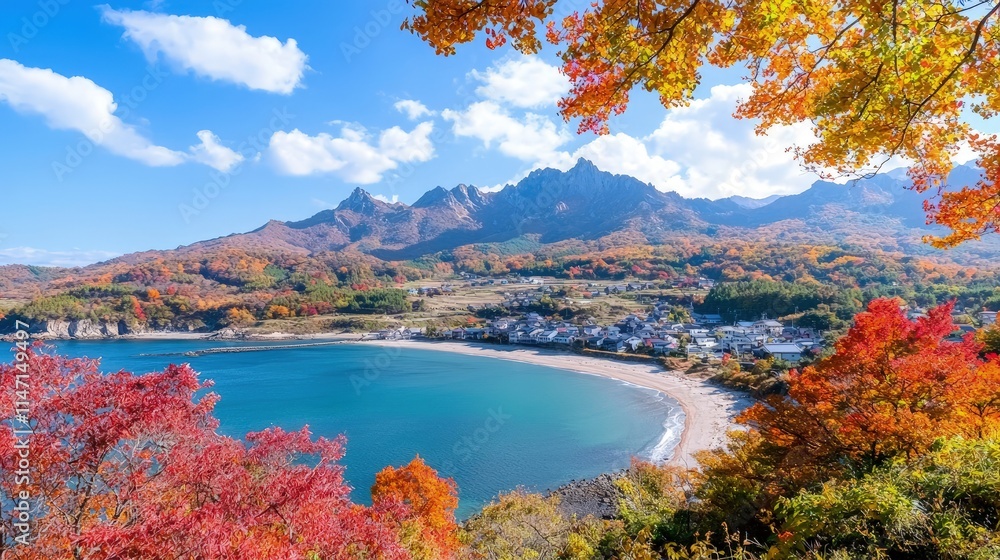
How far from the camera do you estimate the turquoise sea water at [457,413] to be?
74.0 feet

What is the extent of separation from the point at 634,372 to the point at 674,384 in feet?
17.3

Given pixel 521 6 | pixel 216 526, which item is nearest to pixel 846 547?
pixel 521 6

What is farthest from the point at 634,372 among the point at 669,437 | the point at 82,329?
the point at 82,329

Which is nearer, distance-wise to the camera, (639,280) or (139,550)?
(139,550)

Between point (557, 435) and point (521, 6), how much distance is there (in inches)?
1067

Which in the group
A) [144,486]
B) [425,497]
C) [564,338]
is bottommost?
[564,338]

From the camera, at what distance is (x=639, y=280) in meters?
92.2

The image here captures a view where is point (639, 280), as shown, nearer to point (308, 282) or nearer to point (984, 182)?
point (308, 282)

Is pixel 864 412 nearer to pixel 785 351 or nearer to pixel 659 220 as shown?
pixel 785 351

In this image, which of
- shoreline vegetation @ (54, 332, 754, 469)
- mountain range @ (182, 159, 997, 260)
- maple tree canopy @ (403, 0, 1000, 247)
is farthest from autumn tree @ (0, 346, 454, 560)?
mountain range @ (182, 159, 997, 260)

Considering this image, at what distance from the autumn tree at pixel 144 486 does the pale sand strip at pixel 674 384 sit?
54.3ft

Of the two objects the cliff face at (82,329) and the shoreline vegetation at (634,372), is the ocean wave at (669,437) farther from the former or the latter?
the cliff face at (82,329)

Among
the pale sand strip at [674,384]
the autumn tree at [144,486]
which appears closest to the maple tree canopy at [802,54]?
the autumn tree at [144,486]

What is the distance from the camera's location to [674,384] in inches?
1389
